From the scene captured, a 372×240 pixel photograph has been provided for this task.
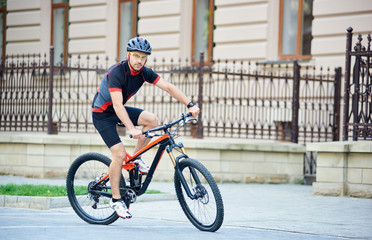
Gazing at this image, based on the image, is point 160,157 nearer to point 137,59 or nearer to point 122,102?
point 122,102

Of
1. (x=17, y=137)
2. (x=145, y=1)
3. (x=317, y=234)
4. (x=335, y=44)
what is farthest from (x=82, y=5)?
(x=317, y=234)

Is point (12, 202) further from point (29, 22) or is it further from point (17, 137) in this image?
point (29, 22)

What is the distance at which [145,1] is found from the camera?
18.0 meters

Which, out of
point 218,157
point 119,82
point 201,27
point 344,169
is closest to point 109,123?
point 119,82

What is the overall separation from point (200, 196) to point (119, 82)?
52.2 inches

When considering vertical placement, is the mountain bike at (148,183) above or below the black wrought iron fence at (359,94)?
below

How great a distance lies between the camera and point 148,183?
6918mm

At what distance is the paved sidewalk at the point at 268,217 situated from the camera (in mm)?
6668

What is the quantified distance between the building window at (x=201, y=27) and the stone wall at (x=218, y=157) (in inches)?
182

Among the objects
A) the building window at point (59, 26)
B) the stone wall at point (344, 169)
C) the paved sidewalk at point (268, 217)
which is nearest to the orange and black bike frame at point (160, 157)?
the paved sidewalk at point (268, 217)

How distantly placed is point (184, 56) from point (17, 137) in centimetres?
498

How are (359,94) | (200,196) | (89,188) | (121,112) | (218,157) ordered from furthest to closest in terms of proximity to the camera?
(218,157), (359,94), (89,188), (121,112), (200,196)

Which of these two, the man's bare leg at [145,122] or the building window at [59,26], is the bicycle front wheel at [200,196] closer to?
the man's bare leg at [145,122]

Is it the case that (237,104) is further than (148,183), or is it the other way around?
(237,104)
